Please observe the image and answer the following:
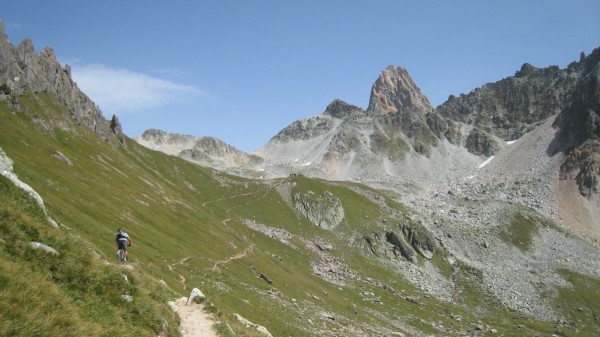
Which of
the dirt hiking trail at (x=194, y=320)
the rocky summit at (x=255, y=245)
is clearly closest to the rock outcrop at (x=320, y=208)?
the rocky summit at (x=255, y=245)

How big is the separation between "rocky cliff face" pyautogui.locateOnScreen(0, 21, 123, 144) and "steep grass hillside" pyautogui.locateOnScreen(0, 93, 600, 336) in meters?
4.08

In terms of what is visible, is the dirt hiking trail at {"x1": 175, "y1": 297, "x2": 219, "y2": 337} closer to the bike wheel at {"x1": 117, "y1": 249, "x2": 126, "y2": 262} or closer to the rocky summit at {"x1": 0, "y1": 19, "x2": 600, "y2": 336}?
the rocky summit at {"x1": 0, "y1": 19, "x2": 600, "y2": 336}

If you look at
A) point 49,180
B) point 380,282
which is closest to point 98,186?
point 49,180

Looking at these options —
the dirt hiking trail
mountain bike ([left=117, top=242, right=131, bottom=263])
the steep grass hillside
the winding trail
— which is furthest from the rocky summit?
mountain bike ([left=117, top=242, right=131, bottom=263])

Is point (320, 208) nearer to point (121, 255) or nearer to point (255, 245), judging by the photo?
point (255, 245)

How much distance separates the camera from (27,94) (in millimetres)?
102125

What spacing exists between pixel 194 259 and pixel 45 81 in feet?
287

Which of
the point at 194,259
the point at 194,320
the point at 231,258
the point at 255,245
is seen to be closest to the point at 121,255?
the point at 194,320

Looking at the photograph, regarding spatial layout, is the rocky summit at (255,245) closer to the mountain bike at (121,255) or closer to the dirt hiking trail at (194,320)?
the dirt hiking trail at (194,320)

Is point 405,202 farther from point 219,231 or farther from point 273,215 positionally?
point 219,231

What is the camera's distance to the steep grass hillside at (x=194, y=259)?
51.7 ft

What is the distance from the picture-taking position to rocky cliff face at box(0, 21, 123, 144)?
101 meters

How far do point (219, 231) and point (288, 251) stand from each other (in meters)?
25.0

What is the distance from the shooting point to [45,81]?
115625 millimetres
